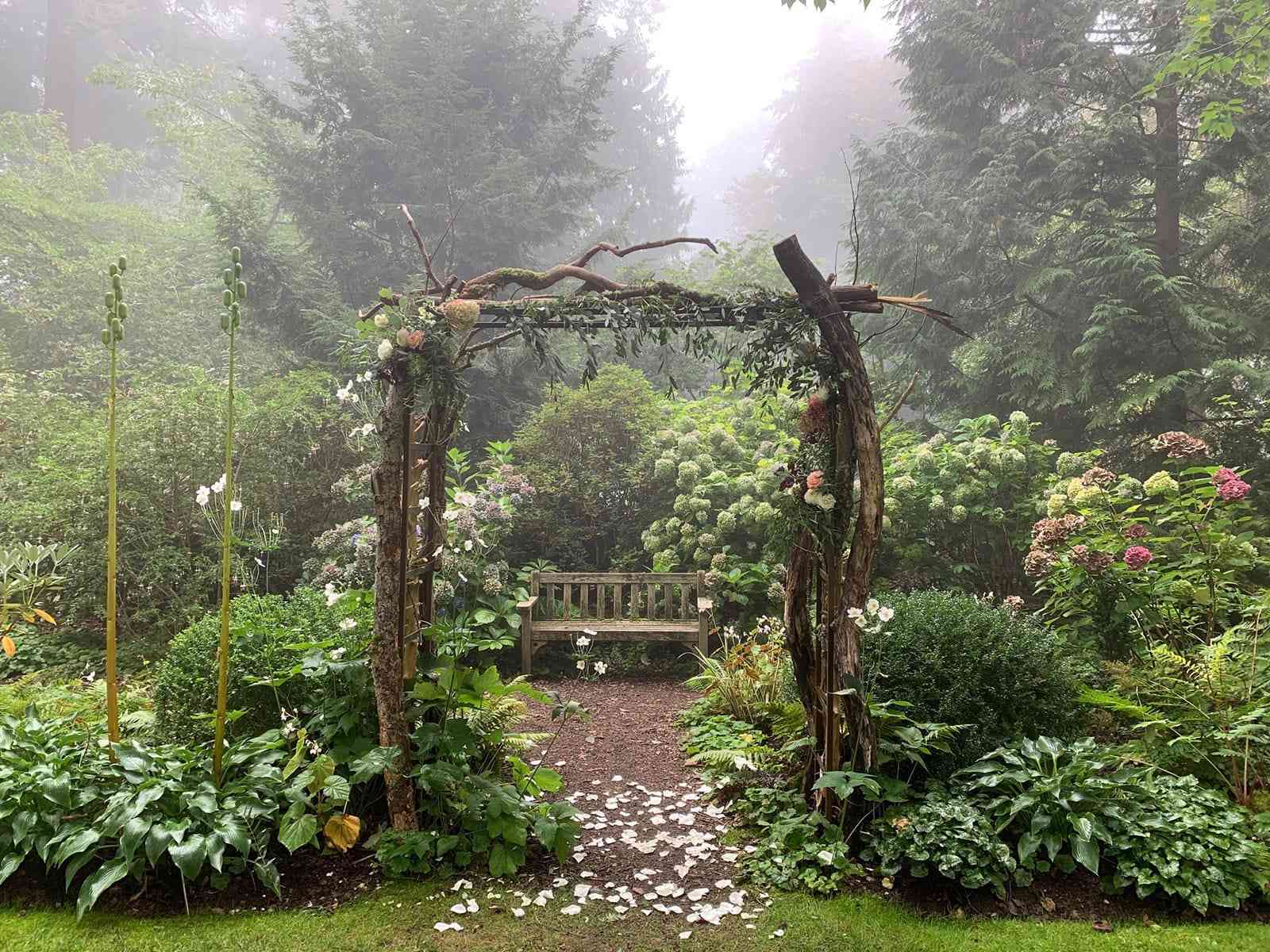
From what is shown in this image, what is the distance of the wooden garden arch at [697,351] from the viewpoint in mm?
2955

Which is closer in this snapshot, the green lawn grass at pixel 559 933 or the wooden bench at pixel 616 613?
the green lawn grass at pixel 559 933

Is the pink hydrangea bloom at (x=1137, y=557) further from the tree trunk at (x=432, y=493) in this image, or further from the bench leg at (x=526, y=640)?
the bench leg at (x=526, y=640)

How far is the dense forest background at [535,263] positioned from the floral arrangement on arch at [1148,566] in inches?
59.0

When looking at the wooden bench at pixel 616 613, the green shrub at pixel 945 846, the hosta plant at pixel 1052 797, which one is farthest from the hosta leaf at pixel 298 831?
the wooden bench at pixel 616 613

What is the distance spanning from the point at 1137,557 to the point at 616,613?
146 inches

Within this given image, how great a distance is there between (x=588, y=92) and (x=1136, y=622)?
35.8ft

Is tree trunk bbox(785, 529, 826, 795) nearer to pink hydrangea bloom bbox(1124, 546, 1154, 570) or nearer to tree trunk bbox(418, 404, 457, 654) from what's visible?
tree trunk bbox(418, 404, 457, 654)

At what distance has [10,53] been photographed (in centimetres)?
1531

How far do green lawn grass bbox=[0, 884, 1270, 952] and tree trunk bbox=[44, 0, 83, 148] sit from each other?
688 inches

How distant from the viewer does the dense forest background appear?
21.0 ft

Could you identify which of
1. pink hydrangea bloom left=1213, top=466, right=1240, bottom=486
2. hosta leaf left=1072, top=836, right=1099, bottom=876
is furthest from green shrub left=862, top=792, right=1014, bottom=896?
pink hydrangea bloom left=1213, top=466, right=1240, bottom=486

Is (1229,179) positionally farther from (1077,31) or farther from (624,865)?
(624,865)

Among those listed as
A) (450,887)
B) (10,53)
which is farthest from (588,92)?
(10,53)

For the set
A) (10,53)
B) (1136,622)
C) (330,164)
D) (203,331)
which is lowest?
(1136,622)
